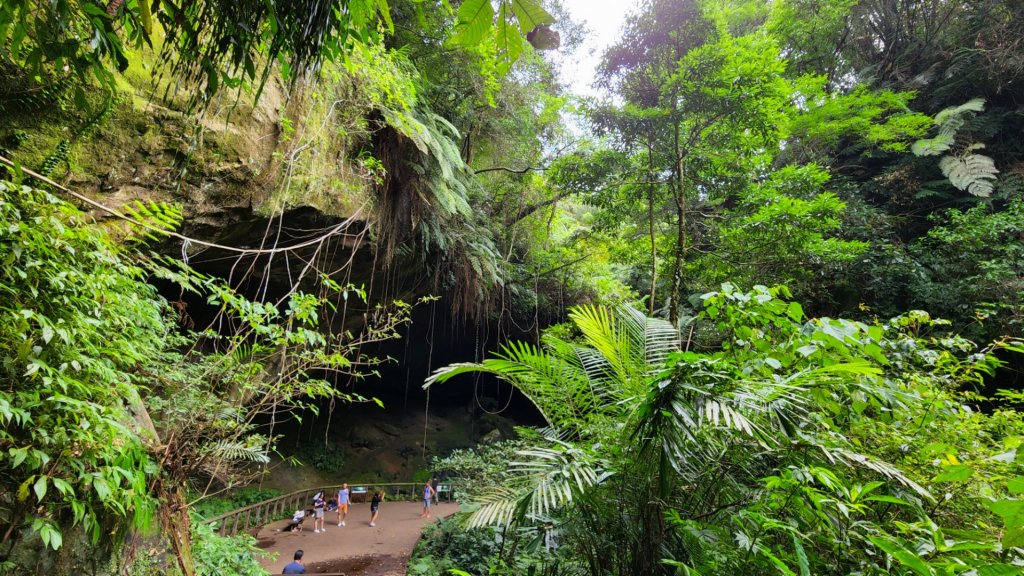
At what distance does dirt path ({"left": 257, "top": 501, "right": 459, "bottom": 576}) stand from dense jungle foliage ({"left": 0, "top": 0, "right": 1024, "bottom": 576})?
33.4 inches

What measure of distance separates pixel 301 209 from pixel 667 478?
436cm

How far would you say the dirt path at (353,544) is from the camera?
5910mm

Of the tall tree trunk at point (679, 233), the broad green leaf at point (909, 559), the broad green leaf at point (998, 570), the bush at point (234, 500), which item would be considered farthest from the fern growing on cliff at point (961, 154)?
the bush at point (234, 500)

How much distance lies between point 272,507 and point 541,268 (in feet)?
24.9

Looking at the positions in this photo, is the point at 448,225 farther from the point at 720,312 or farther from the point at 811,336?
the point at 811,336

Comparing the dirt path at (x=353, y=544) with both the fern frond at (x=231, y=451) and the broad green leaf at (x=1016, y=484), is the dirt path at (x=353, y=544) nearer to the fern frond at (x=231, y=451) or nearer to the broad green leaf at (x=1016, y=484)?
the fern frond at (x=231, y=451)

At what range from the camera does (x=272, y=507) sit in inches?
338

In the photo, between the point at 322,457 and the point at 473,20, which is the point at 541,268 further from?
the point at 322,457

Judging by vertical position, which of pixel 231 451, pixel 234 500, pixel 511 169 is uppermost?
pixel 511 169

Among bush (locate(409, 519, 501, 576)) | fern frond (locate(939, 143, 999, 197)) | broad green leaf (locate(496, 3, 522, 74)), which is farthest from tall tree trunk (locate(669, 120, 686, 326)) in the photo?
fern frond (locate(939, 143, 999, 197))

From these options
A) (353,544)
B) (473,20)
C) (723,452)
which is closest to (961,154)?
(723,452)

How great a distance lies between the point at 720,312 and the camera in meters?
2.21

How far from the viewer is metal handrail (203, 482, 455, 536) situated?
6.66m

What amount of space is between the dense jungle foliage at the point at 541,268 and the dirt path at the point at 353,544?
85 cm
